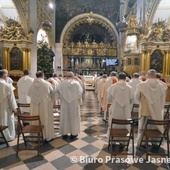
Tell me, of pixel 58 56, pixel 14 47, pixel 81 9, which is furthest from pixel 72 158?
pixel 81 9

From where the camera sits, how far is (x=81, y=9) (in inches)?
867

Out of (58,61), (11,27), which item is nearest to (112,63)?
(58,61)

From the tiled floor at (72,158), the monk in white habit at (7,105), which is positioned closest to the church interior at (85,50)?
the tiled floor at (72,158)

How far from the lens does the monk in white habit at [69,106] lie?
178 inches

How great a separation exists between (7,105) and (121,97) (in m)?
2.79

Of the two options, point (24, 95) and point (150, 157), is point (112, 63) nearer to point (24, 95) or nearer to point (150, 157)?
point (24, 95)

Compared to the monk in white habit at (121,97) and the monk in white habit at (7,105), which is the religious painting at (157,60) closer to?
the monk in white habit at (121,97)

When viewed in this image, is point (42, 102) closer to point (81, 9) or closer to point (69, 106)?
point (69, 106)

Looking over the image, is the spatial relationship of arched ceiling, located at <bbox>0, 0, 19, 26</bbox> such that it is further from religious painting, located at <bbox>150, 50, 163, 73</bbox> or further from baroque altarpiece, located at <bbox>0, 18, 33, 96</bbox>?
religious painting, located at <bbox>150, 50, 163, 73</bbox>

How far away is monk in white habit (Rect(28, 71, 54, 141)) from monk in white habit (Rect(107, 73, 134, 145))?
150cm

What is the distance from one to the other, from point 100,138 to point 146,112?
1438mm

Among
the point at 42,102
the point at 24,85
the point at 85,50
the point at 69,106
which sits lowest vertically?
the point at 69,106

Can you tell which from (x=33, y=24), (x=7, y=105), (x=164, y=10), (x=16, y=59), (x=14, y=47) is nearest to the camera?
(x=7, y=105)

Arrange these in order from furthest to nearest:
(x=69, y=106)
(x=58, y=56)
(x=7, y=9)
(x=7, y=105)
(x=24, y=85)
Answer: (x=58, y=56)
(x=7, y=9)
(x=24, y=85)
(x=69, y=106)
(x=7, y=105)
